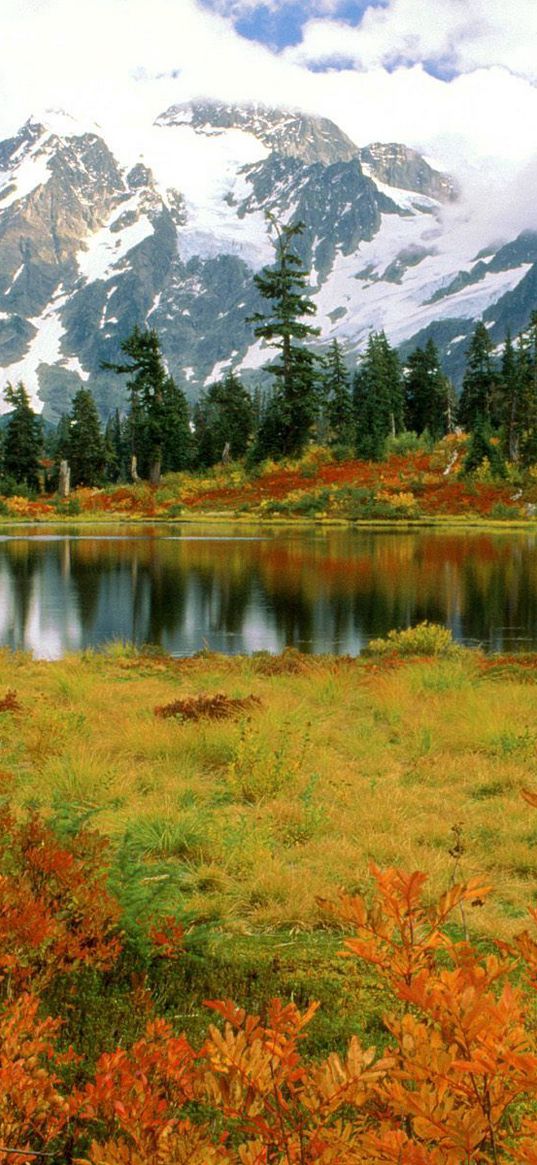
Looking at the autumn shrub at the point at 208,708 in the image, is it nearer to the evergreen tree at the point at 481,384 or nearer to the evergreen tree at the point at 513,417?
the evergreen tree at the point at 513,417

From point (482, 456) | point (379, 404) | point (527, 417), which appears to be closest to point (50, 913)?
point (482, 456)

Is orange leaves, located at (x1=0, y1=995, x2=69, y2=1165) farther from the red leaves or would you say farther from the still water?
the still water

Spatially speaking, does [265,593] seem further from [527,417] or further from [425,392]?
[425,392]

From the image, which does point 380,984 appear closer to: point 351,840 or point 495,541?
point 351,840

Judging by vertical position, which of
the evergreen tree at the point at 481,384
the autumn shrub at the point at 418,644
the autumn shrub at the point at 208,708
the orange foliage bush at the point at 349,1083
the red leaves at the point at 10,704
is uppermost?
the evergreen tree at the point at 481,384

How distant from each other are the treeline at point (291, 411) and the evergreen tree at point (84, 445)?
10 centimetres

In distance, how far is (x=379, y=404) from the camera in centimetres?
6475

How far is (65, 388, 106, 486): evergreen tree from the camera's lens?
225ft

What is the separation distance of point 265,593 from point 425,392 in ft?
192

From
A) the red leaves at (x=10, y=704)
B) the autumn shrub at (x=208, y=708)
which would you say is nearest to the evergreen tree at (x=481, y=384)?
the autumn shrub at (x=208, y=708)

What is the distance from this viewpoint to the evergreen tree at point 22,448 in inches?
2729

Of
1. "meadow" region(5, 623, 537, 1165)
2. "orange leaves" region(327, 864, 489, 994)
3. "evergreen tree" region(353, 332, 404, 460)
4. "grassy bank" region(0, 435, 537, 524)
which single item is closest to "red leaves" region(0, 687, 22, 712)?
"meadow" region(5, 623, 537, 1165)

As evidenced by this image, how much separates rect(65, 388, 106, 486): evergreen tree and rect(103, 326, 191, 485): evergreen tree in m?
4.27

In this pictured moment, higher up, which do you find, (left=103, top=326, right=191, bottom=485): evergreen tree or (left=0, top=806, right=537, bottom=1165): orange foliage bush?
(left=103, top=326, right=191, bottom=485): evergreen tree
